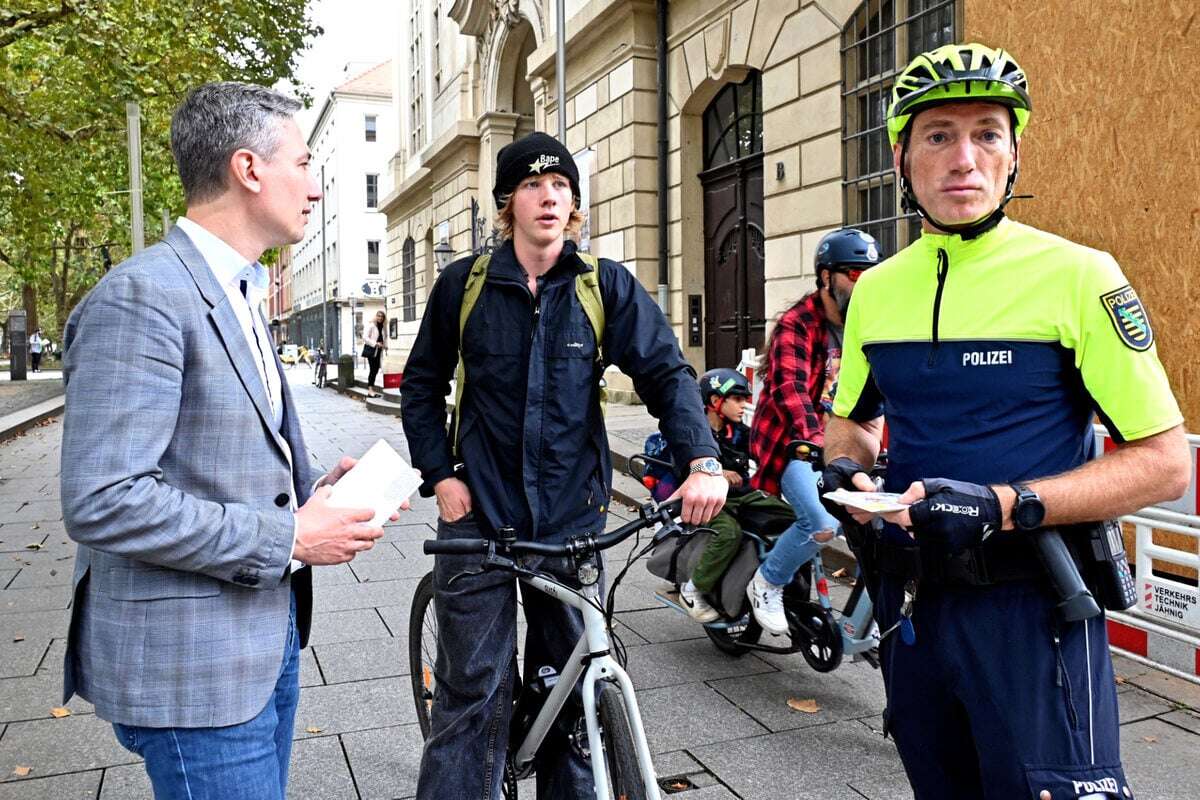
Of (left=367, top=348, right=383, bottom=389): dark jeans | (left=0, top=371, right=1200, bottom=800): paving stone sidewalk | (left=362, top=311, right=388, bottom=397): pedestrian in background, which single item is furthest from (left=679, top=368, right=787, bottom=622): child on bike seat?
(left=367, top=348, right=383, bottom=389): dark jeans

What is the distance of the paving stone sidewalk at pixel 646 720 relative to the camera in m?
3.42

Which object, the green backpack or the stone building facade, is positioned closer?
the green backpack

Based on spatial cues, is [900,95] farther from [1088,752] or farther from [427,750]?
[427,750]

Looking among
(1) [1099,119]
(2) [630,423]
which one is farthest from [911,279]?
(2) [630,423]

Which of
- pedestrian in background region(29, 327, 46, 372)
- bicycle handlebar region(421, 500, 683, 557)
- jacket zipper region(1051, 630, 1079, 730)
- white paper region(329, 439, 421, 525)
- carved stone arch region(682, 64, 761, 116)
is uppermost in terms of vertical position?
carved stone arch region(682, 64, 761, 116)

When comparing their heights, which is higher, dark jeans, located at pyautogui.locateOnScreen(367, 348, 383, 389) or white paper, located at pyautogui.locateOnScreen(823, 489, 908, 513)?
dark jeans, located at pyautogui.locateOnScreen(367, 348, 383, 389)

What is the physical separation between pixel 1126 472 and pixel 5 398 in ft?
83.4

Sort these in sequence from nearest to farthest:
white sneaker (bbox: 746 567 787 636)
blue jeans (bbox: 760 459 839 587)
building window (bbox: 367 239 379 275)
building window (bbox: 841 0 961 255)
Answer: blue jeans (bbox: 760 459 839 587)
white sneaker (bbox: 746 567 787 636)
building window (bbox: 841 0 961 255)
building window (bbox: 367 239 379 275)

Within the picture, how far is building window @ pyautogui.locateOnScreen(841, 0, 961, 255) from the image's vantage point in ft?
31.3

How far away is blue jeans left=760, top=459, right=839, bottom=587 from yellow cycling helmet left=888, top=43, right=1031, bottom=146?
7.80 ft

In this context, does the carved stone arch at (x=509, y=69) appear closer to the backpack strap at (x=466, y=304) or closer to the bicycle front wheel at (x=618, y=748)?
the backpack strap at (x=466, y=304)

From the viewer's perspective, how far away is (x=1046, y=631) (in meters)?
1.72

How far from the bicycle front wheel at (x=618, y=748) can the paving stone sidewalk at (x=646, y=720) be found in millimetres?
1193

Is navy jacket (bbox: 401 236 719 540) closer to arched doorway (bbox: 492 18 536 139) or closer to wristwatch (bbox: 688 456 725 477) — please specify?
wristwatch (bbox: 688 456 725 477)
